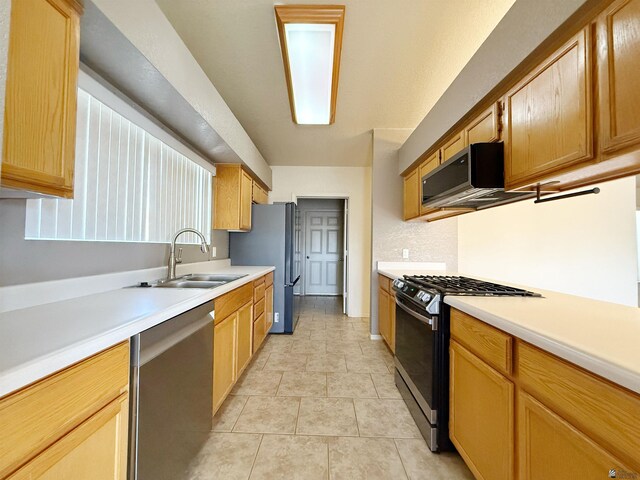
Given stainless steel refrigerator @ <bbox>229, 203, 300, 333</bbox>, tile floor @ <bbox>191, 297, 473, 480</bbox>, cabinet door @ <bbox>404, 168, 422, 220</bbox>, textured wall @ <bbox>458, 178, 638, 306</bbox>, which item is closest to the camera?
tile floor @ <bbox>191, 297, 473, 480</bbox>

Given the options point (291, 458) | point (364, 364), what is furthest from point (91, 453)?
point (364, 364)

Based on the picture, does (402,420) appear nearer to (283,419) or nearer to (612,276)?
(283,419)

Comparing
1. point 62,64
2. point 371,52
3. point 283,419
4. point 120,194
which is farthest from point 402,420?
point 371,52

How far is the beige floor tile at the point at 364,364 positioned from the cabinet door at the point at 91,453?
1988 millimetres

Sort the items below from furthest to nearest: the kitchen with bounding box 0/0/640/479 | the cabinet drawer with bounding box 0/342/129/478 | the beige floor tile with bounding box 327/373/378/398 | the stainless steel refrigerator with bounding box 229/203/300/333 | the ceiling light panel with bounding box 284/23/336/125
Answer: the stainless steel refrigerator with bounding box 229/203/300/333 < the beige floor tile with bounding box 327/373/378/398 < the ceiling light panel with bounding box 284/23/336/125 < the kitchen with bounding box 0/0/640/479 < the cabinet drawer with bounding box 0/342/129/478

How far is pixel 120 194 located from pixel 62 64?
→ 0.85m

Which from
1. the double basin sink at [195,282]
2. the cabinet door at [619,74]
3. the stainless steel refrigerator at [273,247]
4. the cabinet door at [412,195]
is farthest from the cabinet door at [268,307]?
the cabinet door at [619,74]

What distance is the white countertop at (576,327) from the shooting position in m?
0.64

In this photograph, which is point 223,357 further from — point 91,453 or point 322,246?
point 322,246

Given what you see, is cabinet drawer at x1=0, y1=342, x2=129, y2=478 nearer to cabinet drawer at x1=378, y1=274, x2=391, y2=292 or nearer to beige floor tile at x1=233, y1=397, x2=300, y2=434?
beige floor tile at x1=233, y1=397, x2=300, y2=434

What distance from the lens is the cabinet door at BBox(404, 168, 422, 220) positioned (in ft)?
9.46

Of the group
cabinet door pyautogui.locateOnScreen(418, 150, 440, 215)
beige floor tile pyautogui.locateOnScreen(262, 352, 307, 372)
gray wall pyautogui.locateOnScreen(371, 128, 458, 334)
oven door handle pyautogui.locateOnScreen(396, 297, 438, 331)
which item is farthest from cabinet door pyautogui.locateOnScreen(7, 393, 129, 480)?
gray wall pyautogui.locateOnScreen(371, 128, 458, 334)

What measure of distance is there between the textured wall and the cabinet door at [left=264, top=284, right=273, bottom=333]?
242 cm

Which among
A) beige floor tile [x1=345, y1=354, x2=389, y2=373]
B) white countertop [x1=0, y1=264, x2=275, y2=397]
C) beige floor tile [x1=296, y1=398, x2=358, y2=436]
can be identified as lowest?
beige floor tile [x1=345, y1=354, x2=389, y2=373]
